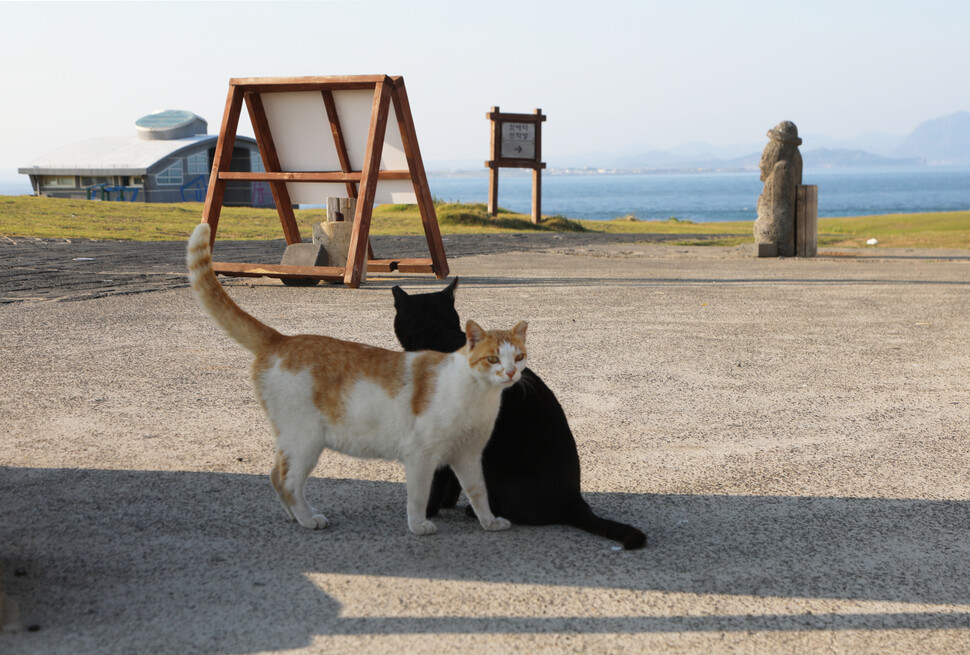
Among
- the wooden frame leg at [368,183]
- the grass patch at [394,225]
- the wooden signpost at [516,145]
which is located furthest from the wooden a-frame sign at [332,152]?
the wooden signpost at [516,145]

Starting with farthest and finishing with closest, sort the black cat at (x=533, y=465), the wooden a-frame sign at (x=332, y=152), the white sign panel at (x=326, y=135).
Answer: the white sign panel at (x=326, y=135) → the wooden a-frame sign at (x=332, y=152) → the black cat at (x=533, y=465)

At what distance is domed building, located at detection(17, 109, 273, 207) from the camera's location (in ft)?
113

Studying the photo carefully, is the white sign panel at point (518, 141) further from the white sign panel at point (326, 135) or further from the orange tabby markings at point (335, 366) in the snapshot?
the orange tabby markings at point (335, 366)

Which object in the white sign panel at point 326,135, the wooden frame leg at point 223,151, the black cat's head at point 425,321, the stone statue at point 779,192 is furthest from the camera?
the stone statue at point 779,192

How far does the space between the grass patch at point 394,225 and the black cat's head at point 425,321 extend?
1306cm

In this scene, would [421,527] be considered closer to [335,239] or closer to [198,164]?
[335,239]

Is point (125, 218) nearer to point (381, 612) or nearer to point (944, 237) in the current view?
point (944, 237)

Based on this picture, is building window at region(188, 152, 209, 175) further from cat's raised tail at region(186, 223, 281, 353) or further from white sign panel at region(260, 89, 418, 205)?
cat's raised tail at region(186, 223, 281, 353)

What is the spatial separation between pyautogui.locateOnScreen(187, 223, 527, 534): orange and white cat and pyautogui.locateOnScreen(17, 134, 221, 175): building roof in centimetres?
3355

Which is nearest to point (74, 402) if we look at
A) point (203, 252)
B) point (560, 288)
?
point (203, 252)

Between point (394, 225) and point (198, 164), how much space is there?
18474mm

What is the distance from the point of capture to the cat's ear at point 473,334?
115 inches

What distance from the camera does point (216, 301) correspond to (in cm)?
315

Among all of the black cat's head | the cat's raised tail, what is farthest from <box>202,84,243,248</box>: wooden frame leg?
the cat's raised tail
